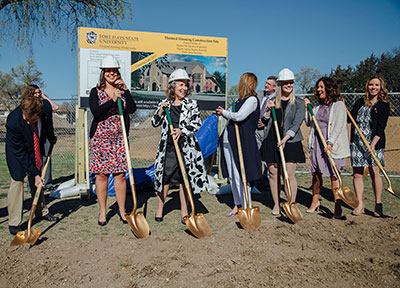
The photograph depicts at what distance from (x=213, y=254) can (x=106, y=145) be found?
1825 mm

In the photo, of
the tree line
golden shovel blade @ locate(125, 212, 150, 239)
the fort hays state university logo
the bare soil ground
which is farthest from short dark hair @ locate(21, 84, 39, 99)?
the tree line

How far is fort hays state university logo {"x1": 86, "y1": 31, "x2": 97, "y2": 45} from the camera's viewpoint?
6.17 meters

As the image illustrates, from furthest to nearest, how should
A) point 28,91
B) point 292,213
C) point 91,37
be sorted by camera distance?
point 91,37
point 28,91
point 292,213

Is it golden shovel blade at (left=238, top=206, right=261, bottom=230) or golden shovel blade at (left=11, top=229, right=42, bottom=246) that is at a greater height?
golden shovel blade at (left=238, top=206, right=261, bottom=230)

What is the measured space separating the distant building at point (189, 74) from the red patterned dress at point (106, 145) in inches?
A: 112

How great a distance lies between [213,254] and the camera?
321cm

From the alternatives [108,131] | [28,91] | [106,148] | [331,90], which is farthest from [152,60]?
[331,90]

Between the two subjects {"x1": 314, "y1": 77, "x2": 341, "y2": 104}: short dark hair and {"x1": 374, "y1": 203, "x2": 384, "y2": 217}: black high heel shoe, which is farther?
{"x1": 374, "y1": 203, "x2": 384, "y2": 217}: black high heel shoe

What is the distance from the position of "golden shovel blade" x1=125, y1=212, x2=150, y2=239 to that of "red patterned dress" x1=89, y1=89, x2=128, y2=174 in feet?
2.07

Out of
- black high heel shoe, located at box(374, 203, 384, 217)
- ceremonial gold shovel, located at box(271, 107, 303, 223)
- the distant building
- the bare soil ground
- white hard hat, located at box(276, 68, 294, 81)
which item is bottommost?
the bare soil ground

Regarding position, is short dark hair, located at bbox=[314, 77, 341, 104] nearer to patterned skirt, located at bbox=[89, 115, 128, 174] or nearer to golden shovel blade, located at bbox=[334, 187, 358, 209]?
golden shovel blade, located at bbox=[334, 187, 358, 209]

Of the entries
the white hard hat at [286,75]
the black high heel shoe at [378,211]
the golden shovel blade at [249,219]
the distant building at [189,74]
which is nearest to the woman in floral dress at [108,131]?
the golden shovel blade at [249,219]

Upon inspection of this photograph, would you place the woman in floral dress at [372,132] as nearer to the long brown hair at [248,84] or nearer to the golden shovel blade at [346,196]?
the golden shovel blade at [346,196]

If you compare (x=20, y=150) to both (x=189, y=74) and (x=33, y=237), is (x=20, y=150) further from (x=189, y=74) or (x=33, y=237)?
(x=189, y=74)
